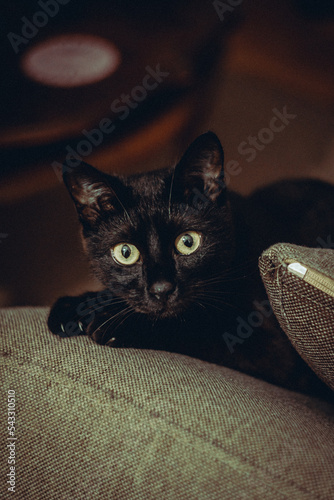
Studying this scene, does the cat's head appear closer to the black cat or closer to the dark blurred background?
the black cat

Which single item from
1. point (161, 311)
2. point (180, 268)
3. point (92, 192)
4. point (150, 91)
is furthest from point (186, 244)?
point (150, 91)

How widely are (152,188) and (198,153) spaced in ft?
0.56

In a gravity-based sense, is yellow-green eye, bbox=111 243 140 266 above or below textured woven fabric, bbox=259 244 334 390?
below

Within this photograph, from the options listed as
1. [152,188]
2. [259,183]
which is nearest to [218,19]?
[259,183]

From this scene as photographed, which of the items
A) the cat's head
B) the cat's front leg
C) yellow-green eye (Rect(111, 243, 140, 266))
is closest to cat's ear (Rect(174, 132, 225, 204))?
the cat's head

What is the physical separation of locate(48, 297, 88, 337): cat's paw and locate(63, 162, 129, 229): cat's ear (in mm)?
246

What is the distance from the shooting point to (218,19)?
3.78ft

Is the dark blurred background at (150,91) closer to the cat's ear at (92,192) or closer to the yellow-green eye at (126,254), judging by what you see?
the cat's ear at (92,192)

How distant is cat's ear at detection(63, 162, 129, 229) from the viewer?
0.86m

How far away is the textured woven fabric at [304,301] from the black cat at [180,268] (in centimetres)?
23

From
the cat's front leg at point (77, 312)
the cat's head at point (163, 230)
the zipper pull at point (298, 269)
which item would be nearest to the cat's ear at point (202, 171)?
the cat's head at point (163, 230)

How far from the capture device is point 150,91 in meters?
1.22

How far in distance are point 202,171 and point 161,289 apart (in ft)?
1.15

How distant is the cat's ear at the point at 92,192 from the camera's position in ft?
2.81
